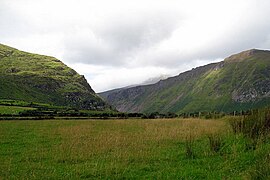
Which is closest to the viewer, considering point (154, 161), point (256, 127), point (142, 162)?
point (142, 162)

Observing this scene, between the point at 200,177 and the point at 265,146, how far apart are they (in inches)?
178

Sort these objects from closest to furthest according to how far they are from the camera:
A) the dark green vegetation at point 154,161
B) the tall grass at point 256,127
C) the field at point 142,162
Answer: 1. the field at point 142,162
2. the dark green vegetation at point 154,161
3. the tall grass at point 256,127

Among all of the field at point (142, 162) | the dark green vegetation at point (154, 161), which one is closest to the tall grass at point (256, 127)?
the dark green vegetation at point (154, 161)

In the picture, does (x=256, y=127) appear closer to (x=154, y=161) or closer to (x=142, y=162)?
(x=154, y=161)

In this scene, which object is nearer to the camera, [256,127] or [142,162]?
[142,162]

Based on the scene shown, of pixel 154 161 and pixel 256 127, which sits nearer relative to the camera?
pixel 154 161

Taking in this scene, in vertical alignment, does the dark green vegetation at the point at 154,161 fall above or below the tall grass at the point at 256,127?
below

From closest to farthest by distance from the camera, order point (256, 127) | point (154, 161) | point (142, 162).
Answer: point (142, 162) → point (154, 161) → point (256, 127)

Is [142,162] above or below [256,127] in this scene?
below

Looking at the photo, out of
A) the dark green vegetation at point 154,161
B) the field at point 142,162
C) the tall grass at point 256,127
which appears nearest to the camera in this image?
the field at point 142,162

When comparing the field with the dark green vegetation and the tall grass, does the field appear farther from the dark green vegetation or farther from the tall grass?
the tall grass

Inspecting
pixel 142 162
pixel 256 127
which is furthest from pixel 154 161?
pixel 256 127

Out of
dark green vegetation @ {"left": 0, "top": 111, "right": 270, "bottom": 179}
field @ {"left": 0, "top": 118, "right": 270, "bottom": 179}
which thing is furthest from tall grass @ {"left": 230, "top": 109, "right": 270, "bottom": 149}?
field @ {"left": 0, "top": 118, "right": 270, "bottom": 179}

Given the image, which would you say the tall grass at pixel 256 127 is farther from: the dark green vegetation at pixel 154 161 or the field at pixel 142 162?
the field at pixel 142 162
